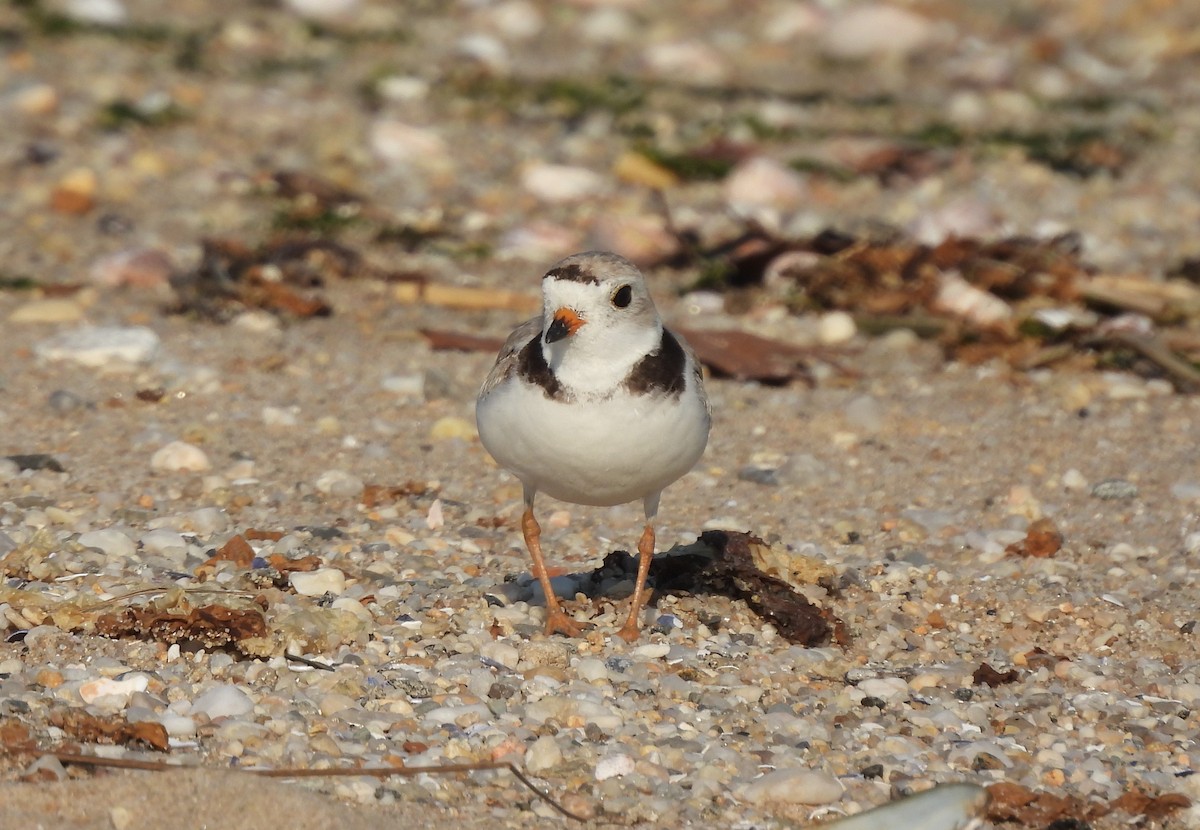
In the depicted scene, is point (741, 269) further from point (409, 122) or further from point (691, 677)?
point (691, 677)

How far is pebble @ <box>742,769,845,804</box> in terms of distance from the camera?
3.86 metres

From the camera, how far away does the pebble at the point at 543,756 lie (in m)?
3.94

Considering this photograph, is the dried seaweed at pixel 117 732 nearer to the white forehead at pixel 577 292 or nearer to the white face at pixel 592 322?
the white face at pixel 592 322

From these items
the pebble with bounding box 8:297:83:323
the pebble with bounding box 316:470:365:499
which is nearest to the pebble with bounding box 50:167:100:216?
the pebble with bounding box 8:297:83:323

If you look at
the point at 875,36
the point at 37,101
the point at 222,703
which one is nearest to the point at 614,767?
the point at 222,703

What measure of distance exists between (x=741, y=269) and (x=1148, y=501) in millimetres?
2861

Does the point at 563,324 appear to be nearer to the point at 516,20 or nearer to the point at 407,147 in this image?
the point at 407,147

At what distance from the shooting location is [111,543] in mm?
4973

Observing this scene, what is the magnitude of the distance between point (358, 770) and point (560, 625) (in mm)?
985

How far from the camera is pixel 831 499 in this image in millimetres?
5953

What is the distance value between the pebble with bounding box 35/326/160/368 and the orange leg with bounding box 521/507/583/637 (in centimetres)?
267

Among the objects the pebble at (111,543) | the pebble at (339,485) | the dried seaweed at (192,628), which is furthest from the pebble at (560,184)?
the dried seaweed at (192,628)

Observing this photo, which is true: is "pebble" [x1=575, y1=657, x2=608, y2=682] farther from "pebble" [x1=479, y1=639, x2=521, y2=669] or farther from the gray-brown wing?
the gray-brown wing

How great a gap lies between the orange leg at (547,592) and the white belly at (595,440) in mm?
305
